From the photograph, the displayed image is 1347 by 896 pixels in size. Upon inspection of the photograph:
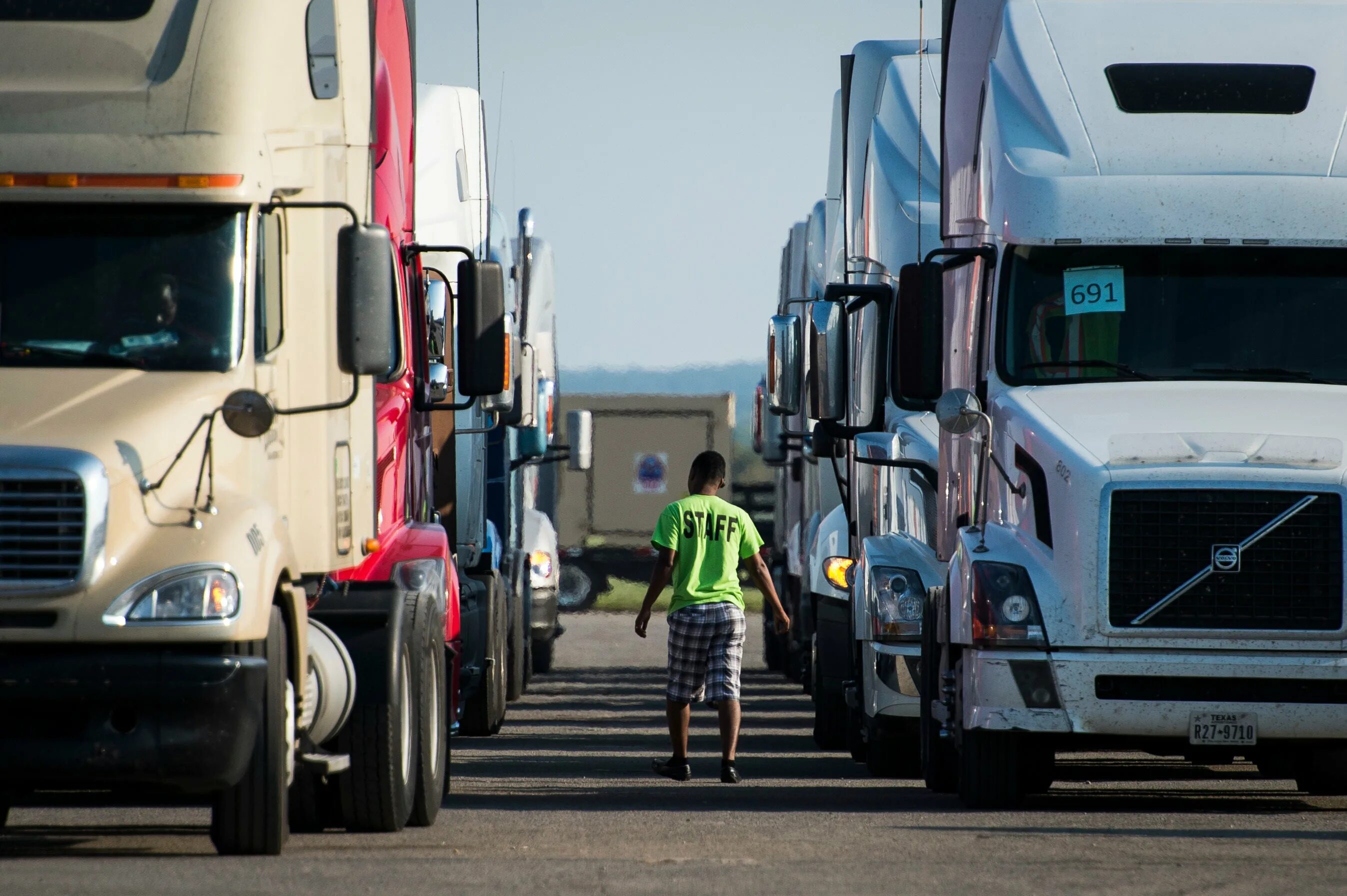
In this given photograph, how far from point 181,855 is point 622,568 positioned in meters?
32.8

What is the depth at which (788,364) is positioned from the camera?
17.2 m

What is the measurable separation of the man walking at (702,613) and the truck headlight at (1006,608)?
2.35 m

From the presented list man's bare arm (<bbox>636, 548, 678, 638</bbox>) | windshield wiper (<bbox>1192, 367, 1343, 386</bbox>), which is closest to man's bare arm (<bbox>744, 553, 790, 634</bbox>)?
man's bare arm (<bbox>636, 548, 678, 638</bbox>)

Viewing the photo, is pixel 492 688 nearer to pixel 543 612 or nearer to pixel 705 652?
pixel 705 652

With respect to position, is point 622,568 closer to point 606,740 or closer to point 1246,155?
point 606,740

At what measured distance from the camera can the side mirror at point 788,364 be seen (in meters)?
16.8

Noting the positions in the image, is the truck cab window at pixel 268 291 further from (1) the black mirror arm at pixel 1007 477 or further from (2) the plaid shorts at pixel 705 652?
(2) the plaid shorts at pixel 705 652

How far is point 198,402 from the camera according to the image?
28.0ft

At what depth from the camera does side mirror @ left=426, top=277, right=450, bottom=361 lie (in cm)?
1334

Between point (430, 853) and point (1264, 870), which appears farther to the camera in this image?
point (430, 853)

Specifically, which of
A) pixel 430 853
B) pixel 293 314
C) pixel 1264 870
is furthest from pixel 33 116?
pixel 1264 870

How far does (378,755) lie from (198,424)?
6.03ft

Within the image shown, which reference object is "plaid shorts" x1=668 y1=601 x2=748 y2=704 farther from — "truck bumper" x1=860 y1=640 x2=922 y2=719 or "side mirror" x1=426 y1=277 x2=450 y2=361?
"side mirror" x1=426 y1=277 x2=450 y2=361

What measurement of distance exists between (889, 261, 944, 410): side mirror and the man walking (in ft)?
4.88
